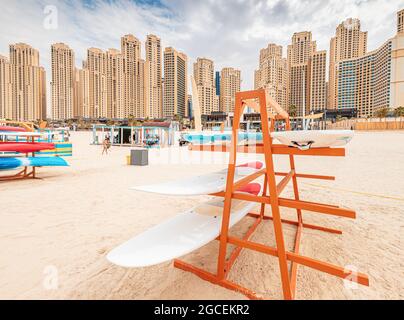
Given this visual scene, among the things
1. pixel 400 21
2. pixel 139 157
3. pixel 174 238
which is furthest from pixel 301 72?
pixel 174 238

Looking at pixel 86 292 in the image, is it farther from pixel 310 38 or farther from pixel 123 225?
pixel 310 38

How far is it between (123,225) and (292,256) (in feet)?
9.04

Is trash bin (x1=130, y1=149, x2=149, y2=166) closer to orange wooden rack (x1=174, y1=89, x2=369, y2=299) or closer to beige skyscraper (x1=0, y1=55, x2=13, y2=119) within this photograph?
orange wooden rack (x1=174, y1=89, x2=369, y2=299)

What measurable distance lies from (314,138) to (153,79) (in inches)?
4362

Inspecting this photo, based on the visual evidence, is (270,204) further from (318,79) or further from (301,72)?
(301,72)

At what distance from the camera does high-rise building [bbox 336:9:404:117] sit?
77000 millimetres

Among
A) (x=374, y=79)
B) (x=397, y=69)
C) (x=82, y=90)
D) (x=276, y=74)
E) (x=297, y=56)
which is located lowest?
(x=82, y=90)

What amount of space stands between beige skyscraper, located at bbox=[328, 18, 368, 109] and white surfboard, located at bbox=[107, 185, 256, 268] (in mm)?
123401

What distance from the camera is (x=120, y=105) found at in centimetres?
10400

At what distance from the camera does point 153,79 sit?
337 ft

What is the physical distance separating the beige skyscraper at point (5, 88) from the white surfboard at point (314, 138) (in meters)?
60.9

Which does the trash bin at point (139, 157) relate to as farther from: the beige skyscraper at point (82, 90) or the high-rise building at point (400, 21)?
the high-rise building at point (400, 21)

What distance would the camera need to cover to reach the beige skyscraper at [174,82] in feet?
288

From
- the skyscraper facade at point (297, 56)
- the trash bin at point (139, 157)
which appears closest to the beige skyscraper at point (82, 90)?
the trash bin at point (139, 157)
